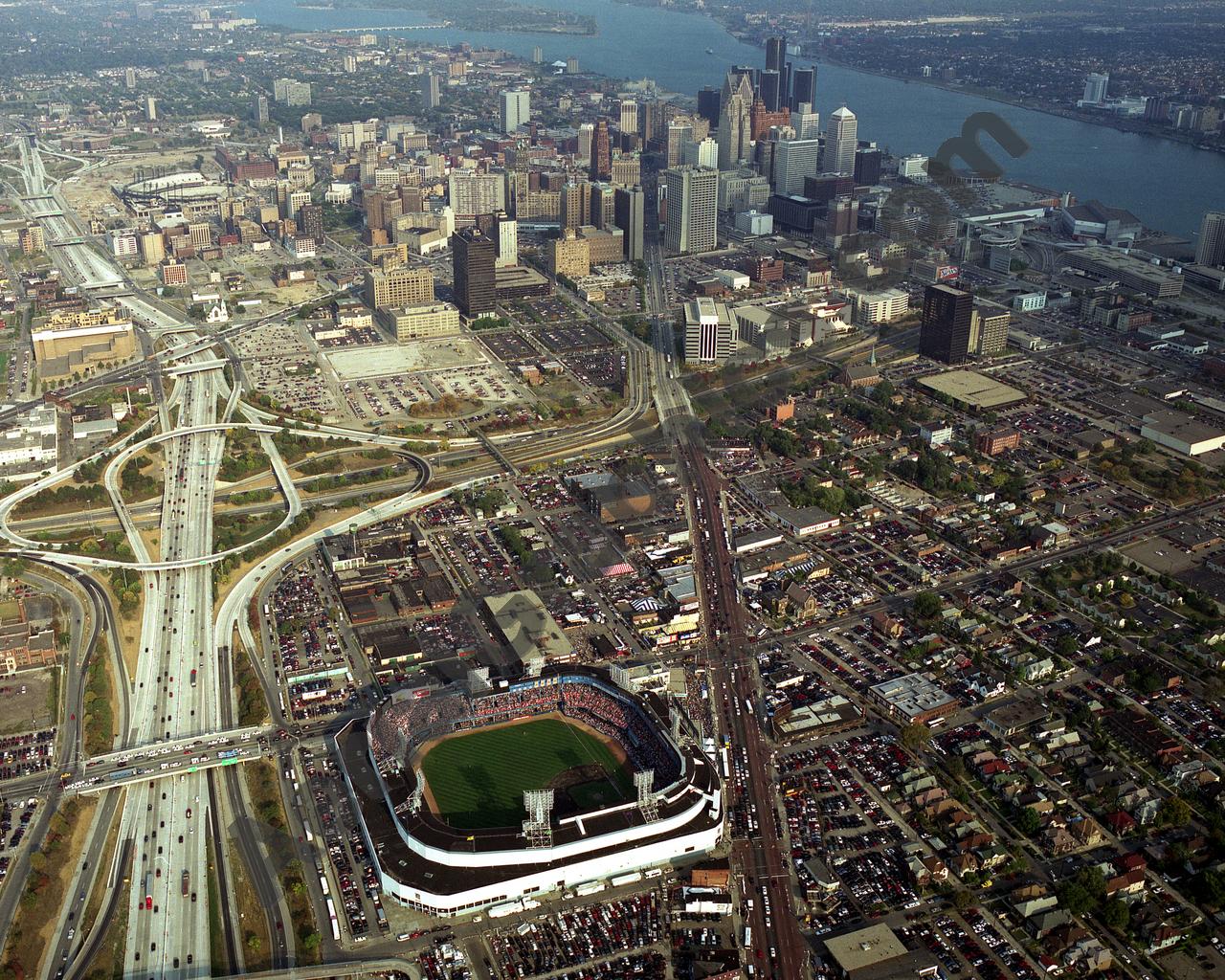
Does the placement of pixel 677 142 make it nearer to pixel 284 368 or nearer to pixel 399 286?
pixel 399 286

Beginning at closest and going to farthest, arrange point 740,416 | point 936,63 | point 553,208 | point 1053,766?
point 1053,766, point 740,416, point 553,208, point 936,63

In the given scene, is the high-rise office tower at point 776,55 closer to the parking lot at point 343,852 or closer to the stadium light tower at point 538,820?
the parking lot at point 343,852

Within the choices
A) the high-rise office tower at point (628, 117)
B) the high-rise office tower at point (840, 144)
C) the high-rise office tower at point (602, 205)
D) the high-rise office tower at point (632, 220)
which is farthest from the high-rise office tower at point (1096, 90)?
the high-rise office tower at point (632, 220)

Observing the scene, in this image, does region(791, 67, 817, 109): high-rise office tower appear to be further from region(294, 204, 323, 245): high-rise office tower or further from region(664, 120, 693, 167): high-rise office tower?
region(294, 204, 323, 245): high-rise office tower

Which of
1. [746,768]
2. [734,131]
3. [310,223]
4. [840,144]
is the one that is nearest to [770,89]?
[734,131]

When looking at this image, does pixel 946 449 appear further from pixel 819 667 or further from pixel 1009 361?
pixel 819 667

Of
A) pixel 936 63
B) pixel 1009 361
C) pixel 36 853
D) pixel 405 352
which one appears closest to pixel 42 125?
pixel 405 352
